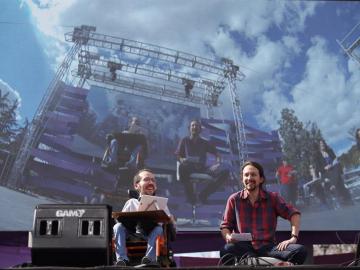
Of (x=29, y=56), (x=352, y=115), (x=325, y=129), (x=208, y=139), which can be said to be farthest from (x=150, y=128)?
(x=352, y=115)

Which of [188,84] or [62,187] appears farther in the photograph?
[188,84]

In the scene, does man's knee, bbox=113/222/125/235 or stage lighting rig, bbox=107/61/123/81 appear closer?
man's knee, bbox=113/222/125/235

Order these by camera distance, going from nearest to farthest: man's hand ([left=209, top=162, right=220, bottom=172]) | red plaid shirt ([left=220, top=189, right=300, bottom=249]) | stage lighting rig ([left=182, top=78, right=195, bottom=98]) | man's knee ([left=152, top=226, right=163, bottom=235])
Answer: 1. man's knee ([left=152, top=226, right=163, bottom=235])
2. red plaid shirt ([left=220, top=189, right=300, bottom=249])
3. man's hand ([left=209, top=162, right=220, bottom=172])
4. stage lighting rig ([left=182, top=78, right=195, bottom=98])

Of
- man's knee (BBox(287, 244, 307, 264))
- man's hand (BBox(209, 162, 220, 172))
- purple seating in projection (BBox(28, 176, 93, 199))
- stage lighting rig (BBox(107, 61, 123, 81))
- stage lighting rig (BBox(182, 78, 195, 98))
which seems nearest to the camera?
man's knee (BBox(287, 244, 307, 264))

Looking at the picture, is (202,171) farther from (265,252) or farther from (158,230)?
(158,230)

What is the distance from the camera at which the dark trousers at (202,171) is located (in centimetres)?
513

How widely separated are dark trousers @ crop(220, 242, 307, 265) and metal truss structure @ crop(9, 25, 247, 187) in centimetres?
212

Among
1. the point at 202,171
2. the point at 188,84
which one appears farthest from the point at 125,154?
the point at 188,84

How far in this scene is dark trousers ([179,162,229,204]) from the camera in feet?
16.8

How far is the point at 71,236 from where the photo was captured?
8.01 ft

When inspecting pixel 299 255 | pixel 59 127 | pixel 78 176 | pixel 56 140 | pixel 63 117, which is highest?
pixel 63 117

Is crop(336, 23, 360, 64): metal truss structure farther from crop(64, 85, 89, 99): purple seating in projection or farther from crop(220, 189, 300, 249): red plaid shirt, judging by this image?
crop(64, 85, 89, 99): purple seating in projection

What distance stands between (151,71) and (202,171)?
1.29 metres

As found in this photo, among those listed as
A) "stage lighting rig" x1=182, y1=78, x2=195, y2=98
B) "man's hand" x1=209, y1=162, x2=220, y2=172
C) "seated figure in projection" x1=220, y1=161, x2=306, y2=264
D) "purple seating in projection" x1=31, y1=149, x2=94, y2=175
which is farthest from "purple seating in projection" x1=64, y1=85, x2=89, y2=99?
Answer: "seated figure in projection" x1=220, y1=161, x2=306, y2=264
